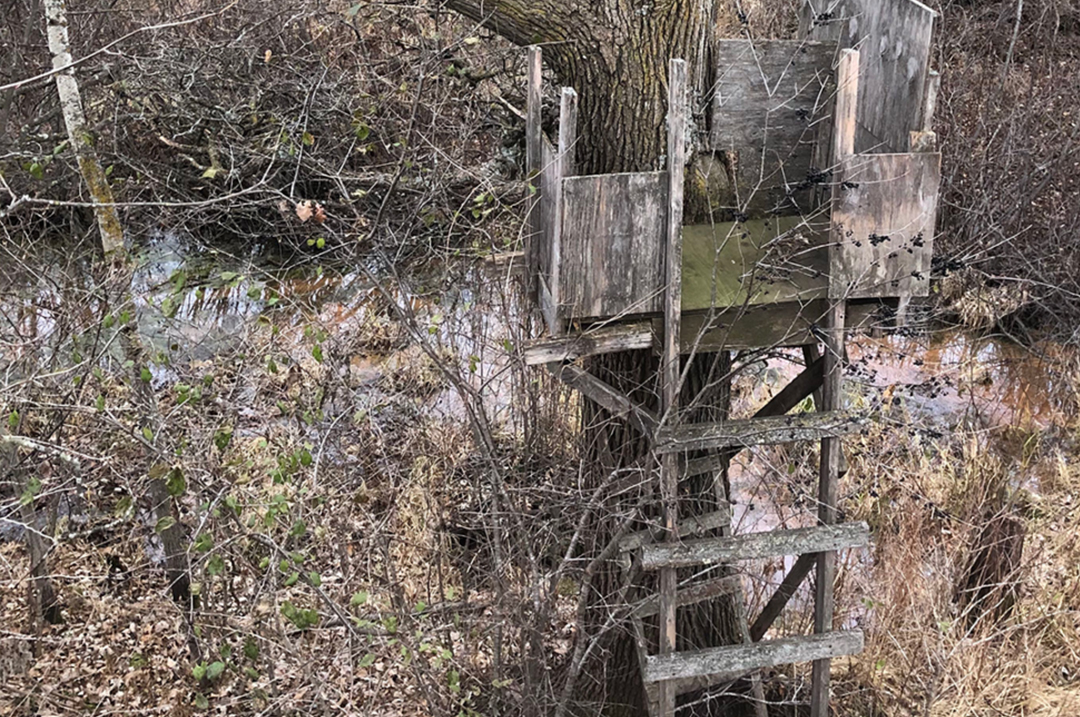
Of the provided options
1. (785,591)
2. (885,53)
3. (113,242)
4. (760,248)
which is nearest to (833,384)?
(760,248)

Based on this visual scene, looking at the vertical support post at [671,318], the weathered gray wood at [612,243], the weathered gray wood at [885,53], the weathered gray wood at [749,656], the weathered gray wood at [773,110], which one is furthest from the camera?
the weathered gray wood at [749,656]

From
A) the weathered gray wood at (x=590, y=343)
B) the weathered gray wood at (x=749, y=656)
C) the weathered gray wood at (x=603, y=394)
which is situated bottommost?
the weathered gray wood at (x=749, y=656)

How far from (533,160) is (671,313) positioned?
950 mm

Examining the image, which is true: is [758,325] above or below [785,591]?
above

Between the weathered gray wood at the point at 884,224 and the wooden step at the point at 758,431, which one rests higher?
the weathered gray wood at the point at 884,224

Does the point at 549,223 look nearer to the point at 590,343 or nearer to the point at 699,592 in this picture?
the point at 590,343

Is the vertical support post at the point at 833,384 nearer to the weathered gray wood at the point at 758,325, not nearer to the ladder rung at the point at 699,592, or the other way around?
the weathered gray wood at the point at 758,325

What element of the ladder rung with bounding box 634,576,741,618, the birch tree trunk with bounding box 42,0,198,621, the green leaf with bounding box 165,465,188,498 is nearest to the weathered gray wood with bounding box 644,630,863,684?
the ladder rung with bounding box 634,576,741,618

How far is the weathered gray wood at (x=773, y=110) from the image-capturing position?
386 centimetres

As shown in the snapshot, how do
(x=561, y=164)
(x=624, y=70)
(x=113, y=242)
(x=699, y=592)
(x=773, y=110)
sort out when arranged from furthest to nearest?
1. (x=113, y=242)
2. (x=699, y=592)
3. (x=624, y=70)
4. (x=773, y=110)
5. (x=561, y=164)

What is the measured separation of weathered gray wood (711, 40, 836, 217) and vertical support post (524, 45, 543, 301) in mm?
690

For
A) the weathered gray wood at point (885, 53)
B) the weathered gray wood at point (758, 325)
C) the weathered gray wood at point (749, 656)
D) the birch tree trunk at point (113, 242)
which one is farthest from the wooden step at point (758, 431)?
the birch tree trunk at point (113, 242)

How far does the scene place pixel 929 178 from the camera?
3.62 meters

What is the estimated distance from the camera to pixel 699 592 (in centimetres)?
457
